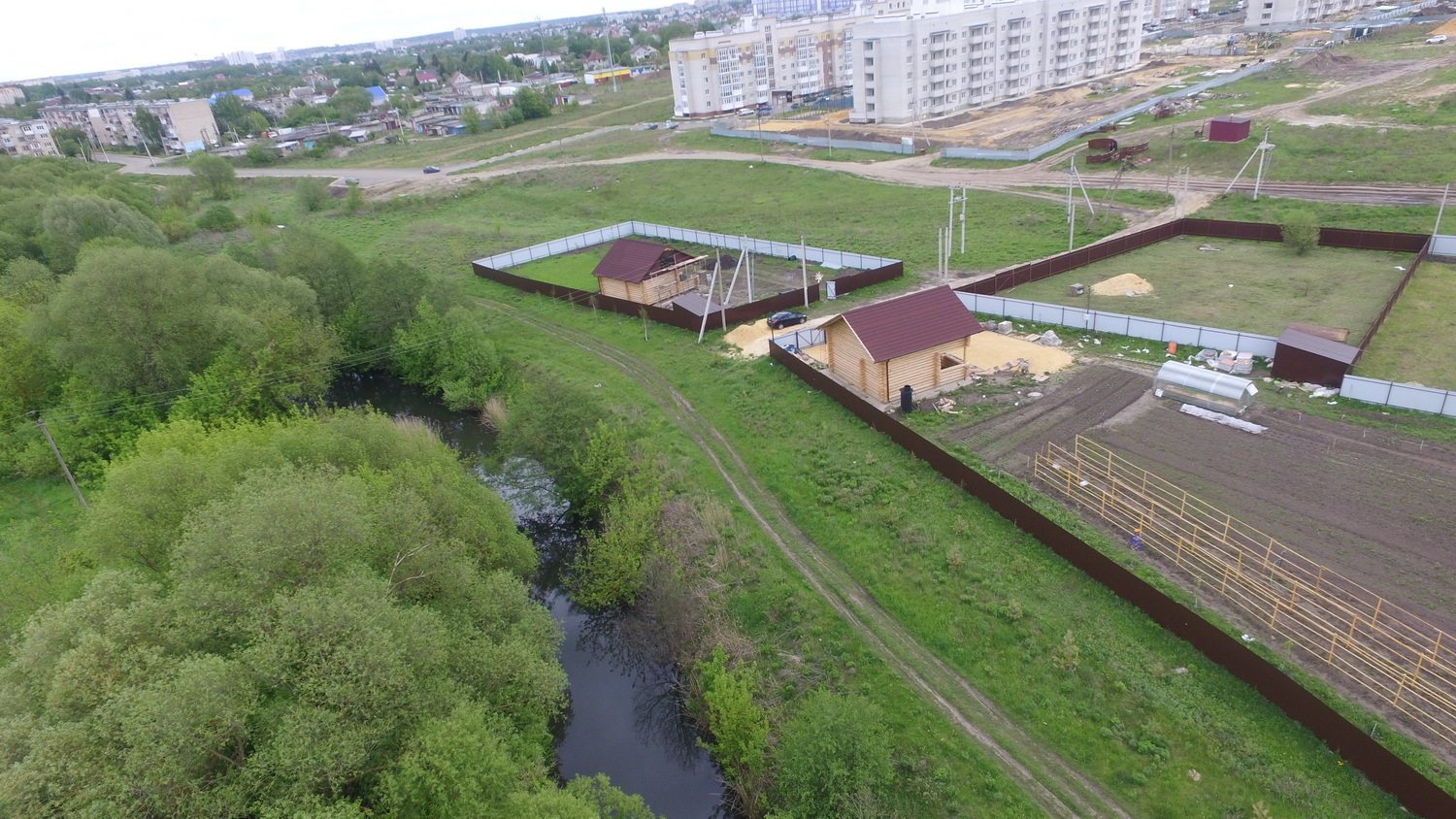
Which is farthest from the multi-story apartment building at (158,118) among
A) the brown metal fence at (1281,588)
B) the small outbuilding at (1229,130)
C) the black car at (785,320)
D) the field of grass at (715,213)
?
the brown metal fence at (1281,588)

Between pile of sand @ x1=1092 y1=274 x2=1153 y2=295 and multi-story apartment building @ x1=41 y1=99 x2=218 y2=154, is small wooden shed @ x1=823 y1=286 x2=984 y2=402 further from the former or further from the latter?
multi-story apartment building @ x1=41 y1=99 x2=218 y2=154

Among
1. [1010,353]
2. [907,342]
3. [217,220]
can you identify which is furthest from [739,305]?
[217,220]

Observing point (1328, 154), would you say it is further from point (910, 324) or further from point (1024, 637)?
point (1024, 637)

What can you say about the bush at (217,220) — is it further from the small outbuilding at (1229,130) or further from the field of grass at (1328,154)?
the small outbuilding at (1229,130)

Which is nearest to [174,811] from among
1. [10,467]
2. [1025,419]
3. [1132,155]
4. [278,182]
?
[1025,419]

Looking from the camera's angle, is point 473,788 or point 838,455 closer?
point 473,788

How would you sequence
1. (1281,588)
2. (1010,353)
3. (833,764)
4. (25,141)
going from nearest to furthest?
(833,764) → (1281,588) → (1010,353) → (25,141)

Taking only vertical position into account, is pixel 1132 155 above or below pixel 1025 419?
above

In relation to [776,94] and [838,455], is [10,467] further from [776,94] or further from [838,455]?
[776,94]
